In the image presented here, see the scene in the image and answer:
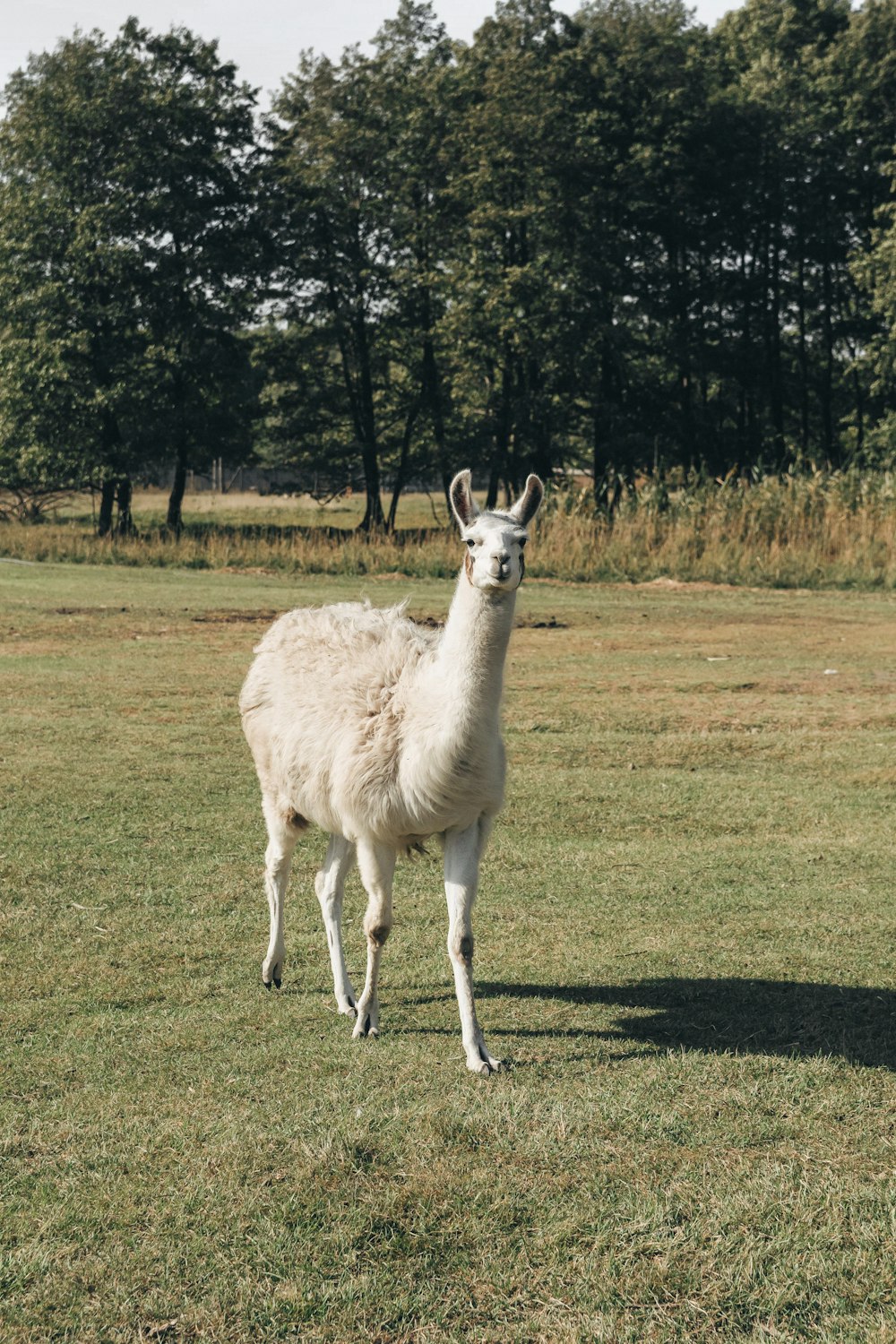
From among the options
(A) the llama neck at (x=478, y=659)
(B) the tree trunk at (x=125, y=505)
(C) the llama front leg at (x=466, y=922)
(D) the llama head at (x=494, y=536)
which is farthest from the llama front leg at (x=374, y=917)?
(B) the tree trunk at (x=125, y=505)

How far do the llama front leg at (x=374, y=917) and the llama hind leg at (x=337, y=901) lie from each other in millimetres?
375

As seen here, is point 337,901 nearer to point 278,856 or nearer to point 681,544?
point 278,856

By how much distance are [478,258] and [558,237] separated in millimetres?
2611

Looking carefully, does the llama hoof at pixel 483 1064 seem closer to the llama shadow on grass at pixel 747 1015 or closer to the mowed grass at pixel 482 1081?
the mowed grass at pixel 482 1081

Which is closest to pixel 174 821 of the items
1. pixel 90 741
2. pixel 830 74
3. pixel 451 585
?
pixel 90 741

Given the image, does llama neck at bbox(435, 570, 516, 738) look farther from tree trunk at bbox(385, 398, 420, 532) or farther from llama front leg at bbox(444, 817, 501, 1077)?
tree trunk at bbox(385, 398, 420, 532)

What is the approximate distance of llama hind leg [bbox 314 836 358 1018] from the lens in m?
5.90

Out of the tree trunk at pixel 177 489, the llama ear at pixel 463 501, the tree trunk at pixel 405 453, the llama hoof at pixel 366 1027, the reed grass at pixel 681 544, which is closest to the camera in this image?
the llama ear at pixel 463 501

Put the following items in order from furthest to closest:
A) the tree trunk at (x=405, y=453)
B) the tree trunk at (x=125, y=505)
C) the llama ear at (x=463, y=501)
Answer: the tree trunk at (x=405, y=453) < the tree trunk at (x=125, y=505) < the llama ear at (x=463, y=501)

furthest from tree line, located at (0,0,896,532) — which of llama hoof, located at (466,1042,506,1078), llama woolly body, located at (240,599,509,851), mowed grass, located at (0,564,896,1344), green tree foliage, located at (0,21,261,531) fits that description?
llama hoof, located at (466,1042,506,1078)

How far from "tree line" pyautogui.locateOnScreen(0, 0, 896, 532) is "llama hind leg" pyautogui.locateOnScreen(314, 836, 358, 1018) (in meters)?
34.6

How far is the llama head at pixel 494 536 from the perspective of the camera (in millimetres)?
4953

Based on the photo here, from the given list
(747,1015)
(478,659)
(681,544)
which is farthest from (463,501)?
(681,544)

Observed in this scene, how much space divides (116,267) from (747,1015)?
3671 cm
